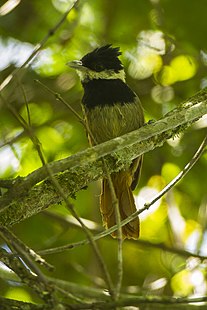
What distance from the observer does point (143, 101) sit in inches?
251

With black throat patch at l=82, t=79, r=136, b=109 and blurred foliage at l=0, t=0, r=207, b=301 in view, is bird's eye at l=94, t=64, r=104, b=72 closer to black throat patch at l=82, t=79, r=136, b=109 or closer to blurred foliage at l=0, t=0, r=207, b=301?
black throat patch at l=82, t=79, r=136, b=109

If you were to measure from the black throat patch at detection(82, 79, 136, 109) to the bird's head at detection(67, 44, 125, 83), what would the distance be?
110 millimetres

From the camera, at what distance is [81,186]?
3.92m

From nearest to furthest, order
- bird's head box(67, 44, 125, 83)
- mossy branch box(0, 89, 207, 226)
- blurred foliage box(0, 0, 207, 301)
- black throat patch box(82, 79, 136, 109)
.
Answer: mossy branch box(0, 89, 207, 226), black throat patch box(82, 79, 136, 109), bird's head box(67, 44, 125, 83), blurred foliage box(0, 0, 207, 301)

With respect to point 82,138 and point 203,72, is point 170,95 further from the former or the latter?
point 82,138

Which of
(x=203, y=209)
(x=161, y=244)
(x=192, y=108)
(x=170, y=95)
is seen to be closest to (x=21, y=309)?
(x=192, y=108)

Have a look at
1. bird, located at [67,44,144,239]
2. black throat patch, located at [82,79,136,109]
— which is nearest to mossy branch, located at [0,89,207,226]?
bird, located at [67,44,144,239]

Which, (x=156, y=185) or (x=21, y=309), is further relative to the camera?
(x=156, y=185)

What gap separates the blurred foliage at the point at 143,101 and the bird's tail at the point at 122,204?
2.11 ft

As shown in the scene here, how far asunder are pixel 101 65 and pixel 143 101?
1.09 meters

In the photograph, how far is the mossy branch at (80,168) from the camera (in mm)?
3066

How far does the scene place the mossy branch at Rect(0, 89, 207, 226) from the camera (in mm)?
3066

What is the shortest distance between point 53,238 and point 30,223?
0.27 metres

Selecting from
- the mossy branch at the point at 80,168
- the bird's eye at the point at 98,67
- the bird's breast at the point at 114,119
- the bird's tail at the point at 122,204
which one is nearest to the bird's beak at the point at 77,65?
the bird's eye at the point at 98,67
